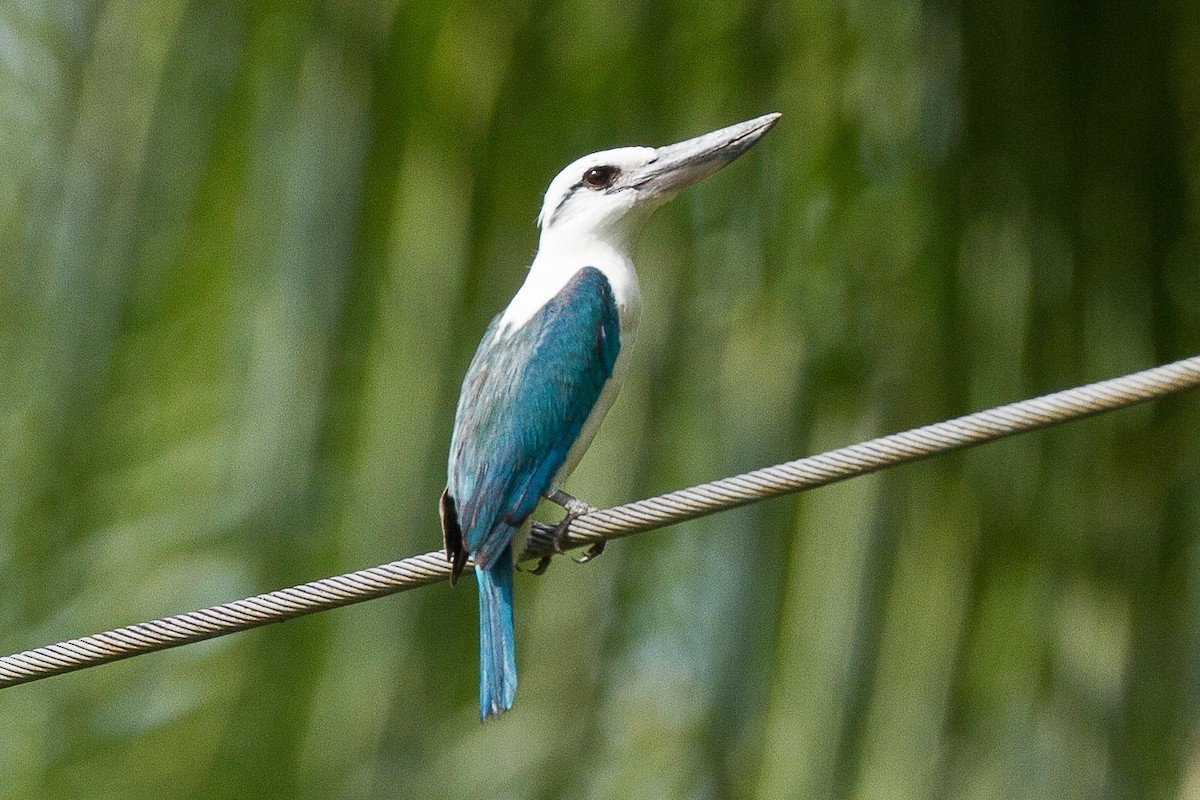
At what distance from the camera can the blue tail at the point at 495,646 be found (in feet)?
11.6

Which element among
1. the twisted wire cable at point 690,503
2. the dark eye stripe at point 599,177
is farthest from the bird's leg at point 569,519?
the dark eye stripe at point 599,177

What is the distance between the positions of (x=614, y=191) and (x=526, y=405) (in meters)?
0.84

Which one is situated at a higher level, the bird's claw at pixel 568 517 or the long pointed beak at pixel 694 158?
the long pointed beak at pixel 694 158

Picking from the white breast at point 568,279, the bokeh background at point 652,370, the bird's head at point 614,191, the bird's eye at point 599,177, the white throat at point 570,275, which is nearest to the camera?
the bokeh background at point 652,370

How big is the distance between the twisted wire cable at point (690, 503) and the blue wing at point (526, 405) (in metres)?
0.75

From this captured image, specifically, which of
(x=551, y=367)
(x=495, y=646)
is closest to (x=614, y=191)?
(x=551, y=367)

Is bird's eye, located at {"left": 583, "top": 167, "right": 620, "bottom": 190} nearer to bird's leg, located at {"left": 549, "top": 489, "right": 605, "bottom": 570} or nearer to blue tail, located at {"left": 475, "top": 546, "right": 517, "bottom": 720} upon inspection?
bird's leg, located at {"left": 549, "top": 489, "right": 605, "bottom": 570}

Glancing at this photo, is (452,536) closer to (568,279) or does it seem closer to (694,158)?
(568,279)

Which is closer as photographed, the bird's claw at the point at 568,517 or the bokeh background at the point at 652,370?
the bokeh background at the point at 652,370

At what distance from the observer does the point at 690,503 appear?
9.66 ft

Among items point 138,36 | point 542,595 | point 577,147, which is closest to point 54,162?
point 138,36

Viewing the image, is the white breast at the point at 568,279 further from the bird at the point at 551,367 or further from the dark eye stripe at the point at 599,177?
the dark eye stripe at the point at 599,177

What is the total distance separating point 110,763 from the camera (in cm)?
347

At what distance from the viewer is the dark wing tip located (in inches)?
138
